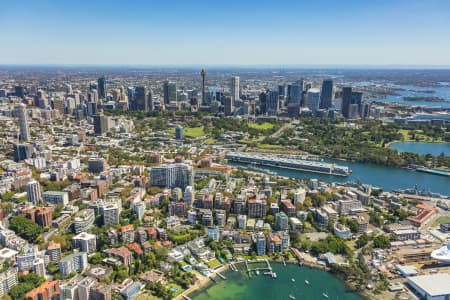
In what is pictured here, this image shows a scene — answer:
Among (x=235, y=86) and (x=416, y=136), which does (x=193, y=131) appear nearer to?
(x=235, y=86)

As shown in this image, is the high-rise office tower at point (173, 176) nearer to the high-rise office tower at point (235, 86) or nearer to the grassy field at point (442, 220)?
the grassy field at point (442, 220)

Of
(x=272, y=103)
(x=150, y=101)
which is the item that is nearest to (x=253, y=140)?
(x=272, y=103)

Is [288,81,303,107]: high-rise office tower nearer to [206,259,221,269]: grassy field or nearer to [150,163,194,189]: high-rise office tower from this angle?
[150,163,194,189]: high-rise office tower

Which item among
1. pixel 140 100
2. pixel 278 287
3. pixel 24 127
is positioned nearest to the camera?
pixel 278 287

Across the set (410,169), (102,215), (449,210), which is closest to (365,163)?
(410,169)

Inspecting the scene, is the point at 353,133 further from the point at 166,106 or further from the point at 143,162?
the point at 166,106

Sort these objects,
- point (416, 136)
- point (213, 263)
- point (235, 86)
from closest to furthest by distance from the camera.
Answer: point (213, 263) → point (416, 136) → point (235, 86)

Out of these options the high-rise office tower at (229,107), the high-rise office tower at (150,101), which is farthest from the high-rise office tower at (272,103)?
the high-rise office tower at (150,101)
